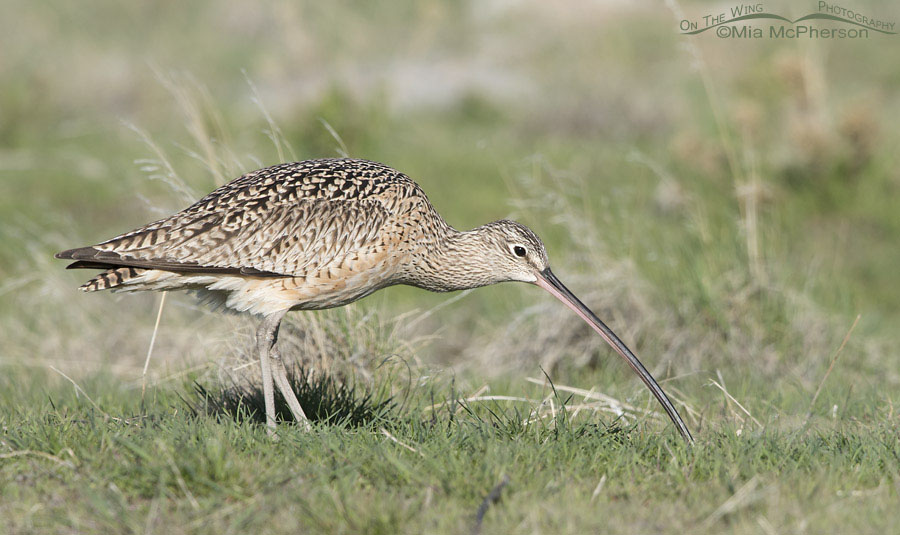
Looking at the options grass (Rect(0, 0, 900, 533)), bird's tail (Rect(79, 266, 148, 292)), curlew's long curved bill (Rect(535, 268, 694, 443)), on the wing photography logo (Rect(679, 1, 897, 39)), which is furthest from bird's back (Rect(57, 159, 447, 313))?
on the wing photography logo (Rect(679, 1, 897, 39))

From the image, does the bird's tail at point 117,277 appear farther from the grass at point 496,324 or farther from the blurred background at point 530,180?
the blurred background at point 530,180

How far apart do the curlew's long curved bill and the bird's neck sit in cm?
33

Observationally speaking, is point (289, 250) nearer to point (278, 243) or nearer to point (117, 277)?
point (278, 243)

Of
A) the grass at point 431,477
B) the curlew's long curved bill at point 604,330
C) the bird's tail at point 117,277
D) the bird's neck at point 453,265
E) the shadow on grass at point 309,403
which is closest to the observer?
the grass at point 431,477

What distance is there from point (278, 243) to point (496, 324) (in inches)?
154

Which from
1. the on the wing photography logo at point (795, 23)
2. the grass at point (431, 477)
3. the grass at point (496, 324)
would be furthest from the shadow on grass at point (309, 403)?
the on the wing photography logo at point (795, 23)

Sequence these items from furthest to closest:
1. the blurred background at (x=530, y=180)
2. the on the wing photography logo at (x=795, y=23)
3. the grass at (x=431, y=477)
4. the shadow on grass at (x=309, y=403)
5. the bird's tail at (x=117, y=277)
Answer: the on the wing photography logo at (x=795, y=23), the blurred background at (x=530, y=180), the shadow on grass at (x=309, y=403), the bird's tail at (x=117, y=277), the grass at (x=431, y=477)

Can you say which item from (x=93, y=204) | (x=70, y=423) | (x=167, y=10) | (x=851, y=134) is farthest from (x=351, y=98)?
(x=167, y=10)

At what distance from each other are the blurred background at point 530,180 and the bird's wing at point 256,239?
1.03 meters

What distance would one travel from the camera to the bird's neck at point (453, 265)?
6.11m

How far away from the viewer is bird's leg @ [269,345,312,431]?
5355mm

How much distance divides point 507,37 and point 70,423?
60.9ft

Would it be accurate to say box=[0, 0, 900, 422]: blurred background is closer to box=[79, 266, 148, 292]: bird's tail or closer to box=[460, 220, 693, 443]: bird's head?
box=[460, 220, 693, 443]: bird's head

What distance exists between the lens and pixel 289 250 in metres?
5.64
